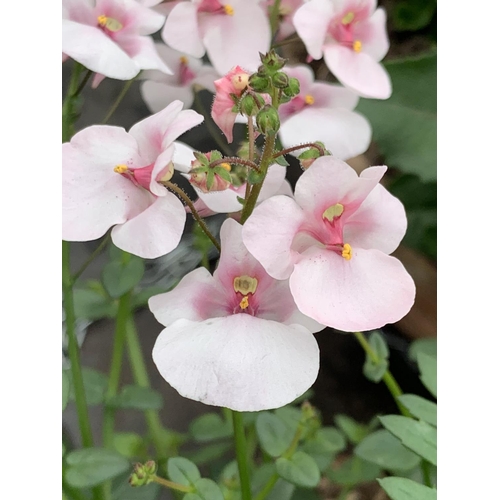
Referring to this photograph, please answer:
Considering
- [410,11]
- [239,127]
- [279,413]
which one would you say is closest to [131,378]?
[279,413]

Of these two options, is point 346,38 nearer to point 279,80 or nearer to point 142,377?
point 279,80

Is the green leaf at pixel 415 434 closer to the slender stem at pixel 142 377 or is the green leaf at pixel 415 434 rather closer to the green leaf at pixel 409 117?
the slender stem at pixel 142 377

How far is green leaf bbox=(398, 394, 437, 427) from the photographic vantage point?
43 centimetres

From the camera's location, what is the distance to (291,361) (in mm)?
280

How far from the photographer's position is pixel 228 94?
1.05ft

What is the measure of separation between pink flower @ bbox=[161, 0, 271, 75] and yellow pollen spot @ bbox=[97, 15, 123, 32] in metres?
0.06

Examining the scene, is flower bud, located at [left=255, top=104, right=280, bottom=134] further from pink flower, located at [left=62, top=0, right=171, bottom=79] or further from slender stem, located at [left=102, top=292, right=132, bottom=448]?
slender stem, located at [left=102, top=292, right=132, bottom=448]

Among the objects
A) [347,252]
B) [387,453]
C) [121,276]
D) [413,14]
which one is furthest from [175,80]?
[413,14]

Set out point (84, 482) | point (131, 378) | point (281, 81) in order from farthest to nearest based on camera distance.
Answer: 1. point (131, 378)
2. point (84, 482)
3. point (281, 81)

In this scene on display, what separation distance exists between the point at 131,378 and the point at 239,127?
13.8 inches

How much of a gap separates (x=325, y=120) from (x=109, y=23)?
0.20 metres

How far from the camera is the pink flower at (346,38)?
44 centimetres

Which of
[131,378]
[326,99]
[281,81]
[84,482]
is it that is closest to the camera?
[281,81]
